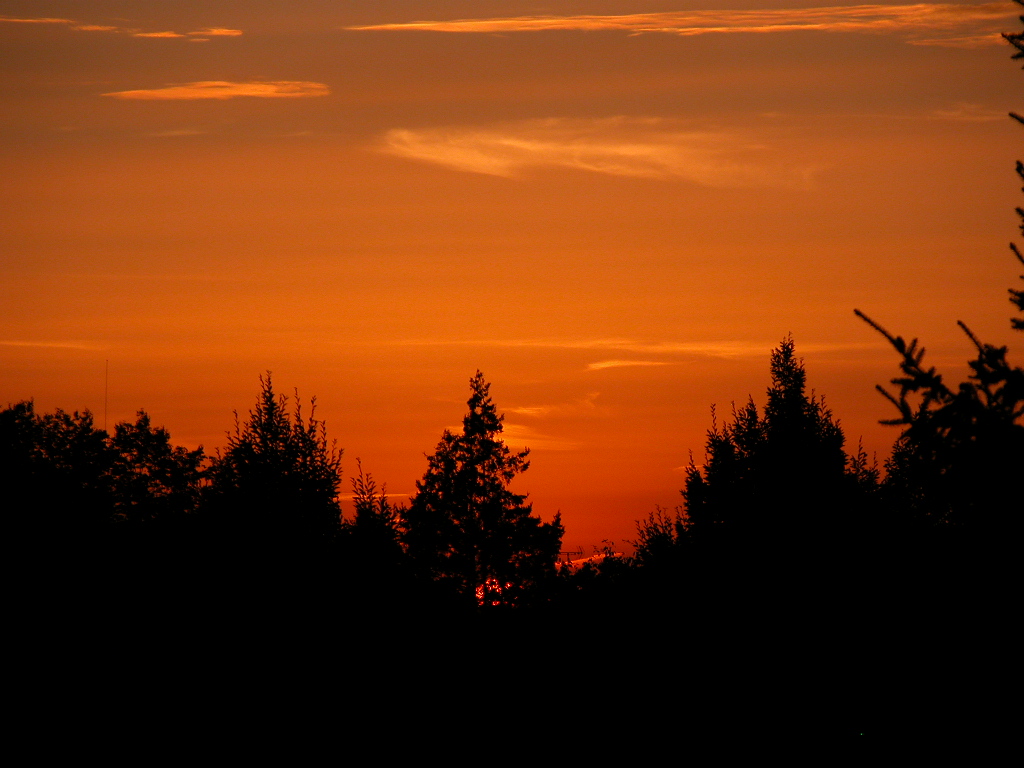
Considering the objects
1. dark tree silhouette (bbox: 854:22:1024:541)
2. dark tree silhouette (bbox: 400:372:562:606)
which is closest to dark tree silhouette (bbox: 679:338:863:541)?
dark tree silhouette (bbox: 400:372:562:606)

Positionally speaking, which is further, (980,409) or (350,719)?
(350,719)

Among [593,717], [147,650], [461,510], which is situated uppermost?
[461,510]

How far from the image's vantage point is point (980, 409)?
7711 mm

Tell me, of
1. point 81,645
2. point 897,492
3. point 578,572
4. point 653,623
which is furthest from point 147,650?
point 578,572

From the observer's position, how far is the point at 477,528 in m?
57.9

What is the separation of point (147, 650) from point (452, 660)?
10.4m

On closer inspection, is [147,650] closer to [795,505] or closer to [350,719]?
[350,719]

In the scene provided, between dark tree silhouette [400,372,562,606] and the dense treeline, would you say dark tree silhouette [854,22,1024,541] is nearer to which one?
the dense treeline

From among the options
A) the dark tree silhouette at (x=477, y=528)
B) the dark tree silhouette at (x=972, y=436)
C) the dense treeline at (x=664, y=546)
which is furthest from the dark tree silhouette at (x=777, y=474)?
the dark tree silhouette at (x=972, y=436)

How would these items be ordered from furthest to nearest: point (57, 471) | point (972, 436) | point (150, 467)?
point (150, 467), point (57, 471), point (972, 436)

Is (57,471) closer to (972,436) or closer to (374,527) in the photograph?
(374,527)

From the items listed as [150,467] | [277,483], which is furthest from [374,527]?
[150,467]

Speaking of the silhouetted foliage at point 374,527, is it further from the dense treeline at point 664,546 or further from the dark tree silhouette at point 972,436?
the dark tree silhouette at point 972,436

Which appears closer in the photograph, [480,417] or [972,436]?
[972,436]
